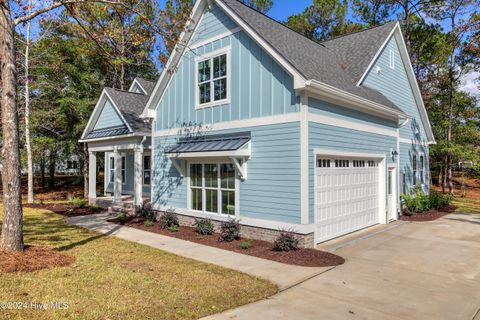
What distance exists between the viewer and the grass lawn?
4.55m

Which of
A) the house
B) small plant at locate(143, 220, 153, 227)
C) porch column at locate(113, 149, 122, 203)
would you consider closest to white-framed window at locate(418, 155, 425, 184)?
the house

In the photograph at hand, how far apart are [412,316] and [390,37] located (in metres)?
12.6

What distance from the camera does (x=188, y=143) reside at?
37.2 ft

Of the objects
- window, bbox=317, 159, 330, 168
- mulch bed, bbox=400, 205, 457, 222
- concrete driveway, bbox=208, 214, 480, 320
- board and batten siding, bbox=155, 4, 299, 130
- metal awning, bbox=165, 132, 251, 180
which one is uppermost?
board and batten siding, bbox=155, 4, 299, 130

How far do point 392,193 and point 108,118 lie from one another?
45.7ft

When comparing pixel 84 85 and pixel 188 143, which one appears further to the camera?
pixel 84 85

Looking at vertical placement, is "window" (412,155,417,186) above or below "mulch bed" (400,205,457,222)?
above

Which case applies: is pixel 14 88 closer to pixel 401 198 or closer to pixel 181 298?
pixel 181 298

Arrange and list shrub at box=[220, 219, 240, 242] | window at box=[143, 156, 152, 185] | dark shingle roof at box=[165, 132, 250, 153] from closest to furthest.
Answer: shrub at box=[220, 219, 240, 242]
dark shingle roof at box=[165, 132, 250, 153]
window at box=[143, 156, 152, 185]

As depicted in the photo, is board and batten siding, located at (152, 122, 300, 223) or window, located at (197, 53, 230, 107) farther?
window, located at (197, 53, 230, 107)

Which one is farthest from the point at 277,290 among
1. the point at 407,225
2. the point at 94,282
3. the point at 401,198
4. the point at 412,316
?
the point at 401,198

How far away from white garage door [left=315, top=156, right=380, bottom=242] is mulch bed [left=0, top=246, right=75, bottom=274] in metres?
6.28

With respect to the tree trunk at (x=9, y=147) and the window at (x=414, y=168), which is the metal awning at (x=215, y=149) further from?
the window at (x=414, y=168)

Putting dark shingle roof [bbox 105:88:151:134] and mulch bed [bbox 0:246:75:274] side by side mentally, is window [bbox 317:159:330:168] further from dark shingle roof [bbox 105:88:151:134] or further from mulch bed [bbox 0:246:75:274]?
dark shingle roof [bbox 105:88:151:134]
